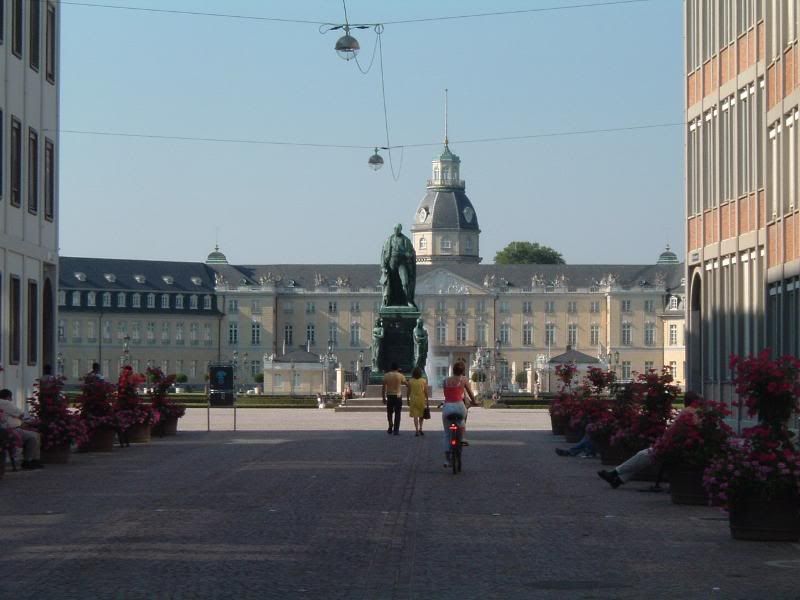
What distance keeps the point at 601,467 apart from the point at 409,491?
291 inches

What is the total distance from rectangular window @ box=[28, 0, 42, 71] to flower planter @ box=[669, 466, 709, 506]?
71.6 feet

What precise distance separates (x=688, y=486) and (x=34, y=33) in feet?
74.3

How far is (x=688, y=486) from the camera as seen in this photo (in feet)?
69.3

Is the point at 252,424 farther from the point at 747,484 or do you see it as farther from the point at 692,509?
the point at 747,484

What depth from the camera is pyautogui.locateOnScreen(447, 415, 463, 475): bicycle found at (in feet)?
87.4

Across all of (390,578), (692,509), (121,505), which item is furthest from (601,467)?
(390,578)

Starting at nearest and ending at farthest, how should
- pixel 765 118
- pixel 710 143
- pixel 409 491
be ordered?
pixel 409 491 → pixel 765 118 → pixel 710 143

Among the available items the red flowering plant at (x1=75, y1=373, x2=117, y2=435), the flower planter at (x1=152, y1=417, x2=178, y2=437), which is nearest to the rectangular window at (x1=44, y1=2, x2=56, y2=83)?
the flower planter at (x1=152, y1=417, x2=178, y2=437)

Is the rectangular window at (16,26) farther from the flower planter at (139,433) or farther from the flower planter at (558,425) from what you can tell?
the flower planter at (558,425)

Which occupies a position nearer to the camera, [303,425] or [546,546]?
[546,546]

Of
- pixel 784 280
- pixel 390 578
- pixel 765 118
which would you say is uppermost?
pixel 765 118

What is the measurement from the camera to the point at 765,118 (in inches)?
1385

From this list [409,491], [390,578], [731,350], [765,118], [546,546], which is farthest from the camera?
[731,350]

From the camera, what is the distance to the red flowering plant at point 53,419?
2856 cm
